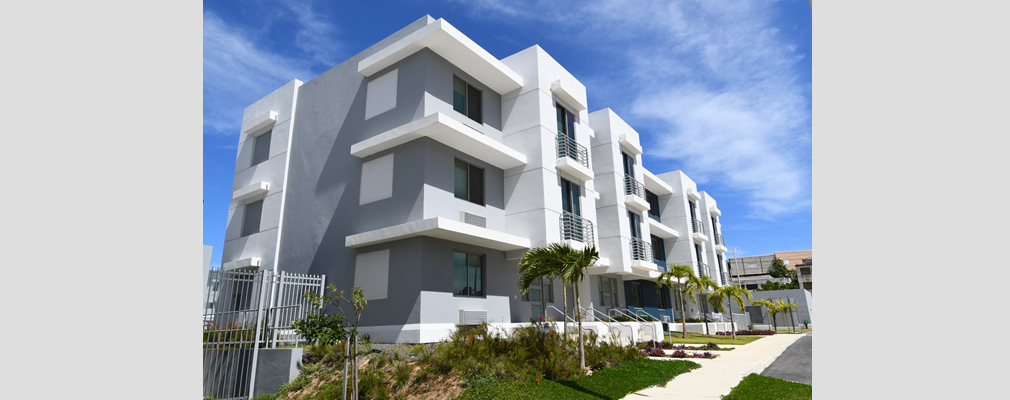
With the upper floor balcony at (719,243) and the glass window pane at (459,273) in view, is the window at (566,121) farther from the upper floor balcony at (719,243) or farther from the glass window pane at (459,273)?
the upper floor balcony at (719,243)

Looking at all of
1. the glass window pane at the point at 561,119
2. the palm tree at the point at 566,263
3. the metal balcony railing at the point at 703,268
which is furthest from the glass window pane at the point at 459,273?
the metal balcony railing at the point at 703,268

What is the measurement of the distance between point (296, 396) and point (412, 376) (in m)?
2.78

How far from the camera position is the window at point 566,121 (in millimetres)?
22594

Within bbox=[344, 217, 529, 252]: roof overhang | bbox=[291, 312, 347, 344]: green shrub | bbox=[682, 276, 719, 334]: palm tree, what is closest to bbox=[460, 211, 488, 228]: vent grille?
bbox=[344, 217, 529, 252]: roof overhang

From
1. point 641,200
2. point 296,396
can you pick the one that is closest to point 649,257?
point 641,200

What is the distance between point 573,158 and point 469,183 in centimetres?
596

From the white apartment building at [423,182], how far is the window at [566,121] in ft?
0.26

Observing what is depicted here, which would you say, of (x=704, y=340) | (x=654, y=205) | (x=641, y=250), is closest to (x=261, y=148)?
(x=641, y=250)

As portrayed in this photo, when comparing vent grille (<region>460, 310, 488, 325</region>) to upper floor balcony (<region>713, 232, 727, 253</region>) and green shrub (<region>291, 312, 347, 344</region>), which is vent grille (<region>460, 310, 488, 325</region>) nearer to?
green shrub (<region>291, 312, 347, 344</region>)

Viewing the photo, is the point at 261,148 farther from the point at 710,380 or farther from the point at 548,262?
the point at 710,380

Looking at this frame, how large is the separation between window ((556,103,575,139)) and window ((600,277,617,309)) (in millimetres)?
8886

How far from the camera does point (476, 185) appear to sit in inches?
752

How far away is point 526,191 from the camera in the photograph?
64.2 feet

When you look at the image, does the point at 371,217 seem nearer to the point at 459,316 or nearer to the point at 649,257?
the point at 459,316
